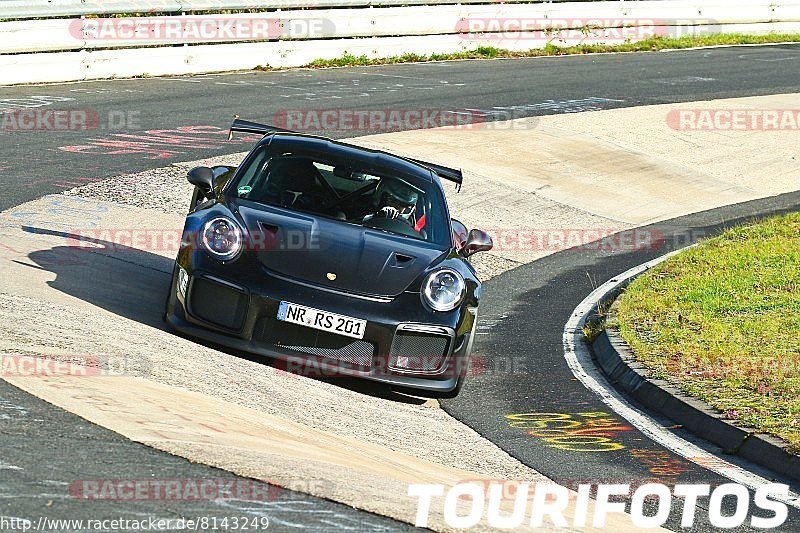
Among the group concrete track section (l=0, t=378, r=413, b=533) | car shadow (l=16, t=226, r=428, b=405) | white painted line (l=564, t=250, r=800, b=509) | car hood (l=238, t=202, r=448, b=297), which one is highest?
car hood (l=238, t=202, r=448, b=297)

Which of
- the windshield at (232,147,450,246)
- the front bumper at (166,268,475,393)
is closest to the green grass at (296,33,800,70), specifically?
the windshield at (232,147,450,246)

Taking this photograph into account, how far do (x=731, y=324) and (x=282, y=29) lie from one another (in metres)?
14.4

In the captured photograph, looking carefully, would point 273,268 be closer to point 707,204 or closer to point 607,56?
point 707,204

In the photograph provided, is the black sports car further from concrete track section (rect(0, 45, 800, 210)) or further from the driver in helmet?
concrete track section (rect(0, 45, 800, 210))

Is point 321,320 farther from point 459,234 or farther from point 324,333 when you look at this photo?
point 459,234

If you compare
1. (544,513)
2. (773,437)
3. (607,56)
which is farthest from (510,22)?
(544,513)

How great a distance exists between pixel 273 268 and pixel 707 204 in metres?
10.7

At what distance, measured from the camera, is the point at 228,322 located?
7859 mm

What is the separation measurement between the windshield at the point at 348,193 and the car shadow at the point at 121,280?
44.1 inches

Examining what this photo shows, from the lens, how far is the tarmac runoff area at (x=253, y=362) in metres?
6.05

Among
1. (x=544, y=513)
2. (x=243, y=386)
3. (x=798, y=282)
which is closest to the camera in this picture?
(x=544, y=513)

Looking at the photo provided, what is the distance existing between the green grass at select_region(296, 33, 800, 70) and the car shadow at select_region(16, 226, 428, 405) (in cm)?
1240

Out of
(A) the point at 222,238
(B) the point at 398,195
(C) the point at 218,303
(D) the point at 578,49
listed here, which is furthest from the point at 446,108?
(C) the point at 218,303

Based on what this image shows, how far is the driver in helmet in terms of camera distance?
902cm
